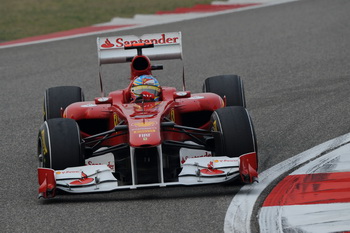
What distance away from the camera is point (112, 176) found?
7.90 meters

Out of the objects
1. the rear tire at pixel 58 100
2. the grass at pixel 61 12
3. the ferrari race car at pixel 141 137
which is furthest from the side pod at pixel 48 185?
the grass at pixel 61 12

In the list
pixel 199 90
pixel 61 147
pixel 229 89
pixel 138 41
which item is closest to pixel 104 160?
pixel 61 147

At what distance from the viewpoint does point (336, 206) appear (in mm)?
7219

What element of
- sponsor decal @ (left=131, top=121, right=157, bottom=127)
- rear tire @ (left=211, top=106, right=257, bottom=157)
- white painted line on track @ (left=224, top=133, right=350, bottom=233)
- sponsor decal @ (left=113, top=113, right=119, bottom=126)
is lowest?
white painted line on track @ (left=224, top=133, right=350, bottom=233)

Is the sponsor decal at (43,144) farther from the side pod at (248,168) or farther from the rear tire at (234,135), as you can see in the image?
the side pod at (248,168)

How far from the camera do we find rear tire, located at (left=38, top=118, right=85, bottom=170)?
8.11 metres

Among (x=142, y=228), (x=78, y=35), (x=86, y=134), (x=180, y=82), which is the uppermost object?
(x=78, y=35)

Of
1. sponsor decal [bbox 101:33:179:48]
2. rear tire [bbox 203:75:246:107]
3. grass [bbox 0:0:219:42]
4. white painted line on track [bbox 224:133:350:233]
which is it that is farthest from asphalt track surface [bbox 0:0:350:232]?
grass [bbox 0:0:219:42]

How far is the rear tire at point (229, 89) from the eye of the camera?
1012 centimetres

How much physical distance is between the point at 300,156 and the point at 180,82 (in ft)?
18.0

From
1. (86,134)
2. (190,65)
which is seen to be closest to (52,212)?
(86,134)

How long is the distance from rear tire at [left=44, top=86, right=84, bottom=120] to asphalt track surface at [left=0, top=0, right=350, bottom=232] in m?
0.54

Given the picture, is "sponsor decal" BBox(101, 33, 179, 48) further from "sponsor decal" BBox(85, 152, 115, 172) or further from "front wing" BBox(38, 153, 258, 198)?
"front wing" BBox(38, 153, 258, 198)

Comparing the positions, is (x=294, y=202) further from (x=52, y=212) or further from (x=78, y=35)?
(x=78, y=35)
